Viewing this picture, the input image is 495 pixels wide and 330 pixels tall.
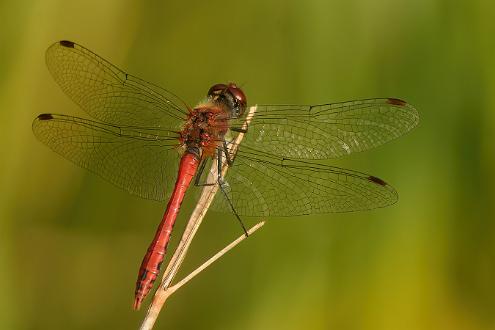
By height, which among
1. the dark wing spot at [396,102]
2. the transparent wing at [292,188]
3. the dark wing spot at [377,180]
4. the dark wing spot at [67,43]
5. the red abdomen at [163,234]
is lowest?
the red abdomen at [163,234]

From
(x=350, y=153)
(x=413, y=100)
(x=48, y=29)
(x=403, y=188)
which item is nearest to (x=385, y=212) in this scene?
(x=403, y=188)

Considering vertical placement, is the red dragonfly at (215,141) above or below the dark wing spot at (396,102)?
below

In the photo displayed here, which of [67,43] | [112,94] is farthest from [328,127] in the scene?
[67,43]

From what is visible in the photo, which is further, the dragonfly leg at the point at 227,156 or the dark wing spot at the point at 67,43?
the dark wing spot at the point at 67,43

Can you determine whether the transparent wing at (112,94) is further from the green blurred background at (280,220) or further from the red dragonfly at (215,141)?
the green blurred background at (280,220)

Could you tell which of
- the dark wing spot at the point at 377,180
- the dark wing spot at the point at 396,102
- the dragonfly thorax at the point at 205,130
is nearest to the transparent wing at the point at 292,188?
the dark wing spot at the point at 377,180

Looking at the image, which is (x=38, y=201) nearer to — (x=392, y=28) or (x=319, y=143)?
(x=319, y=143)

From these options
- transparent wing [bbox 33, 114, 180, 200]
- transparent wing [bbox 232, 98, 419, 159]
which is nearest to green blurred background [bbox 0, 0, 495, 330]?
transparent wing [bbox 232, 98, 419, 159]

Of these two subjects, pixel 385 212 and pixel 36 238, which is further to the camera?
pixel 36 238
